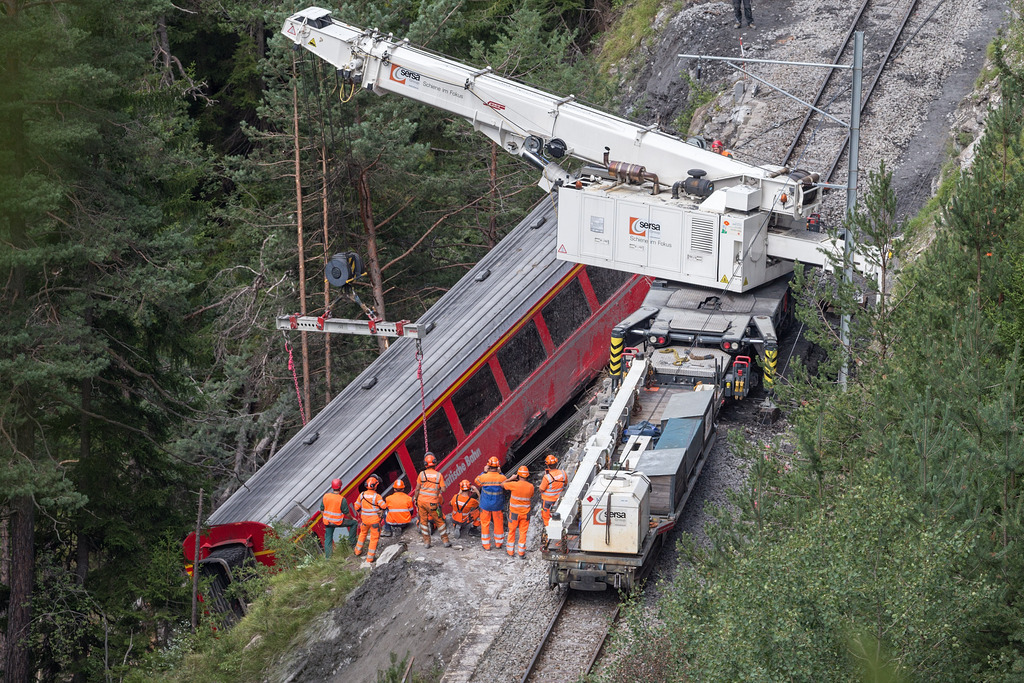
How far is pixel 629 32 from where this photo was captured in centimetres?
3375

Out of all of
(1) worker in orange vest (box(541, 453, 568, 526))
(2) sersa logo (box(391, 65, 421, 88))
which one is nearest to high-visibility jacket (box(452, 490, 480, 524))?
(1) worker in orange vest (box(541, 453, 568, 526))

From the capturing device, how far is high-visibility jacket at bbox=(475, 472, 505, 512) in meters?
15.8

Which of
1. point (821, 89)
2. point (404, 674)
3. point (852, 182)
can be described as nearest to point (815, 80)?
point (821, 89)

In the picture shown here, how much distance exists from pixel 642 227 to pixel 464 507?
565 cm

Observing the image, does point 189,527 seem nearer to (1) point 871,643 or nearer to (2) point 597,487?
(2) point 597,487

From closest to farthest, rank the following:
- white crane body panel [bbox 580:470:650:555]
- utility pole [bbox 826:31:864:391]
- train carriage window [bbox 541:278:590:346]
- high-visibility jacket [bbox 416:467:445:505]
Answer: utility pole [bbox 826:31:864:391] < white crane body panel [bbox 580:470:650:555] < high-visibility jacket [bbox 416:467:445:505] < train carriage window [bbox 541:278:590:346]

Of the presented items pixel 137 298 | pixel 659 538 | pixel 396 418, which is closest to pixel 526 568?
pixel 659 538

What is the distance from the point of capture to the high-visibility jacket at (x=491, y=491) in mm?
Answer: 15789

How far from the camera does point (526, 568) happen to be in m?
15.6

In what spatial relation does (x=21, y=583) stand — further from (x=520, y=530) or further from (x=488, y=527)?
(x=520, y=530)

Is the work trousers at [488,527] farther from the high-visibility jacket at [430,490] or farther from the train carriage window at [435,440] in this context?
the train carriage window at [435,440]

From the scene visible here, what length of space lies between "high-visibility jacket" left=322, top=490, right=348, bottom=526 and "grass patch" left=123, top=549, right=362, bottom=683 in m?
0.47

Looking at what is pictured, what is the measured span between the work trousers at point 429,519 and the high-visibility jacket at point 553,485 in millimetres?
1626

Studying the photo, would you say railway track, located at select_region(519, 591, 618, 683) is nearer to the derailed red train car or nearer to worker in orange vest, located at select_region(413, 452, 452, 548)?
worker in orange vest, located at select_region(413, 452, 452, 548)
